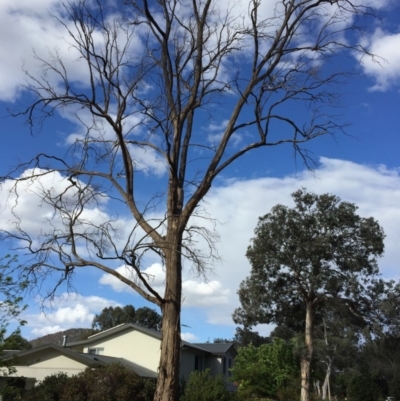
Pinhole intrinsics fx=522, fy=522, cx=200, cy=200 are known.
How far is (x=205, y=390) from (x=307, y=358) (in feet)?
72.0

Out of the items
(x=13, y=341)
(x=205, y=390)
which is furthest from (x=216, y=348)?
(x=13, y=341)

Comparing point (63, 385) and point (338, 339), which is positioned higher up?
point (338, 339)

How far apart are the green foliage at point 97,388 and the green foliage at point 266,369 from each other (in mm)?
15844

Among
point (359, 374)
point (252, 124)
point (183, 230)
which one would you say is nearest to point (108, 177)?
point (183, 230)

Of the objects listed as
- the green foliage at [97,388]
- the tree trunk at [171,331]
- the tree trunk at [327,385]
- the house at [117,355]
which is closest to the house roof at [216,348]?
the house at [117,355]

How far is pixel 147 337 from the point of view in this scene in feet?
109

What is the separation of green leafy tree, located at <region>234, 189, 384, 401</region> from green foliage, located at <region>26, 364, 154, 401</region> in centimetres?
1911

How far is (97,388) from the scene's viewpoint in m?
16.2

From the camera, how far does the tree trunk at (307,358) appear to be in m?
33.3

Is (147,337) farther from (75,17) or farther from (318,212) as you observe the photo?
(75,17)

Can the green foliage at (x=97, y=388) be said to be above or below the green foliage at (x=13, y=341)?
below

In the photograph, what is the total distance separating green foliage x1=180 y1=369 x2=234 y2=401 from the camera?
1405 cm

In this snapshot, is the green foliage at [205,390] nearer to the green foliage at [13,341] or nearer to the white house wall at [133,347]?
the green foliage at [13,341]

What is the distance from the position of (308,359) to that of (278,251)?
24.1ft
